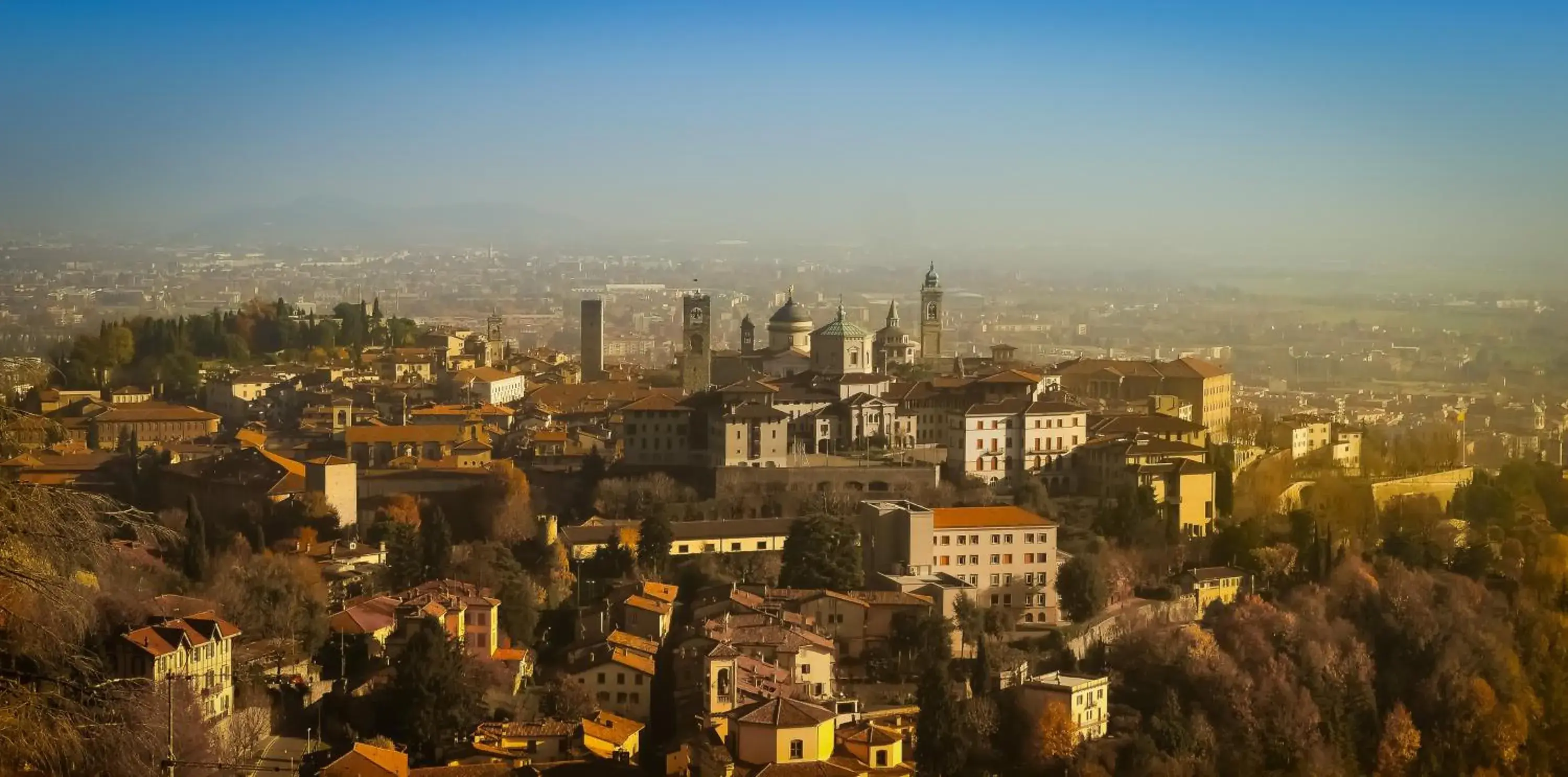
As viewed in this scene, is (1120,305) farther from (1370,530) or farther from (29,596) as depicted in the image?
(29,596)

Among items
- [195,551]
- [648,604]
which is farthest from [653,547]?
[195,551]

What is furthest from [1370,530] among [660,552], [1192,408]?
[660,552]

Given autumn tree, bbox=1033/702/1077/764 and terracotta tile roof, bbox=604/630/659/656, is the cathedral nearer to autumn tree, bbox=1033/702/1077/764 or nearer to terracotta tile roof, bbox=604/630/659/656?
terracotta tile roof, bbox=604/630/659/656

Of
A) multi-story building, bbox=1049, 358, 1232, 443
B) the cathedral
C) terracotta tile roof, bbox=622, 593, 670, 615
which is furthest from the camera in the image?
the cathedral

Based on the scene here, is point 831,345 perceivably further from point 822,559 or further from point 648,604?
point 648,604

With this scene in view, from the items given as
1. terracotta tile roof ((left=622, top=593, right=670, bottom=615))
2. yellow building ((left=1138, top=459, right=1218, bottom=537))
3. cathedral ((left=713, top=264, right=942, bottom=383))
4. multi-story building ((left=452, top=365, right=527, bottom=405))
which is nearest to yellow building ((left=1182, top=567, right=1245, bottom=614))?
yellow building ((left=1138, top=459, right=1218, bottom=537))
